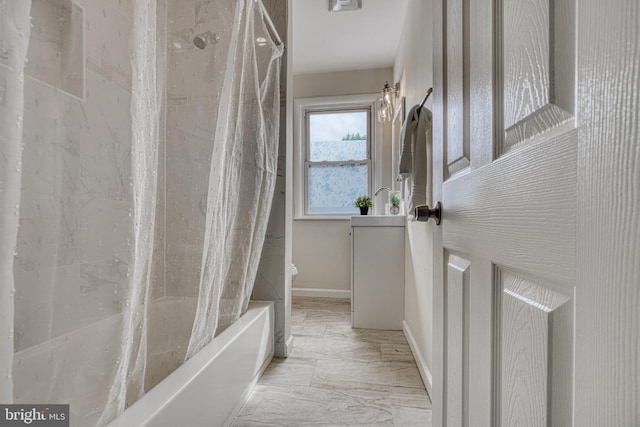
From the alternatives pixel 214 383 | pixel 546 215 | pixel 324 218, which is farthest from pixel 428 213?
pixel 324 218

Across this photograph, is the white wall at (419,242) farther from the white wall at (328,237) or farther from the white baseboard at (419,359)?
the white wall at (328,237)

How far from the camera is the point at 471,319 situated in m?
0.62

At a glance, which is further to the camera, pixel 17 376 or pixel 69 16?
pixel 69 16

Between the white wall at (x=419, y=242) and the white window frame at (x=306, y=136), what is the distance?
95 centimetres

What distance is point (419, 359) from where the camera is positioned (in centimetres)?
178

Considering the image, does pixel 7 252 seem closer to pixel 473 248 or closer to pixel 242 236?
Result: pixel 473 248

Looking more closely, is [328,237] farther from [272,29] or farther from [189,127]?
[189,127]

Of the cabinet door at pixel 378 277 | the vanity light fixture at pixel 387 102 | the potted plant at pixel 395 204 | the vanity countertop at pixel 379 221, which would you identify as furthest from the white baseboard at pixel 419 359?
the vanity light fixture at pixel 387 102

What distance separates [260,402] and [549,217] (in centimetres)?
152

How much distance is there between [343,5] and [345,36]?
491 mm

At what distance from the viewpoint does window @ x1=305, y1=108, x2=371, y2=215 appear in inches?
138

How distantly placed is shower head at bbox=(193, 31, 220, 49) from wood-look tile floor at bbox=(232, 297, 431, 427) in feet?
5.13

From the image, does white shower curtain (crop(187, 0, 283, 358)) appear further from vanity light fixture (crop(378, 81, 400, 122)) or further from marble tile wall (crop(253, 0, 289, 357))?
vanity light fixture (crop(378, 81, 400, 122))

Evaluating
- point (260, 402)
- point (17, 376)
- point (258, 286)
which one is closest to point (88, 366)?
point (17, 376)
